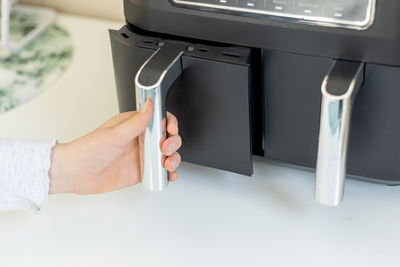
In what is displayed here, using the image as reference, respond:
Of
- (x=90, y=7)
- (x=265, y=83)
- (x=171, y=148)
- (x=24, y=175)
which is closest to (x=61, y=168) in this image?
(x=24, y=175)

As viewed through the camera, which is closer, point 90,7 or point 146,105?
point 146,105

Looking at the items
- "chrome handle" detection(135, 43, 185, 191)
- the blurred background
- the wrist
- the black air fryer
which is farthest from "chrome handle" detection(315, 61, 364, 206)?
the blurred background

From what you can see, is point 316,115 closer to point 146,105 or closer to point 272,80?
point 272,80

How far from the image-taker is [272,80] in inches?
24.2

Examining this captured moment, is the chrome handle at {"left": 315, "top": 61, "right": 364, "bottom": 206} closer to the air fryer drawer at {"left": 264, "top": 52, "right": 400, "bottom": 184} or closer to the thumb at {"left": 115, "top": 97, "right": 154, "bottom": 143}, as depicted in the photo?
the air fryer drawer at {"left": 264, "top": 52, "right": 400, "bottom": 184}

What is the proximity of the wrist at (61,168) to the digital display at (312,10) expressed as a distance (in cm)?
23

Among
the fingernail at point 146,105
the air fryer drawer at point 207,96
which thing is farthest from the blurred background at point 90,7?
the fingernail at point 146,105

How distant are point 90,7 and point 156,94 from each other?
0.55 meters

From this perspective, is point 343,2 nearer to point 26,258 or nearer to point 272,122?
point 272,122

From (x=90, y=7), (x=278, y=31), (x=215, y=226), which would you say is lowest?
(x=215, y=226)

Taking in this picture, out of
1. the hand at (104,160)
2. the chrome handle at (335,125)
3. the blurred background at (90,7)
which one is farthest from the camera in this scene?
the blurred background at (90,7)

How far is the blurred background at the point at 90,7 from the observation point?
1044 millimetres

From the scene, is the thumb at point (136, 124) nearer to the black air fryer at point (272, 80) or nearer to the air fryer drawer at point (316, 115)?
the black air fryer at point (272, 80)

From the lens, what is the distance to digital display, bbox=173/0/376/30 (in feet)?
1.79
